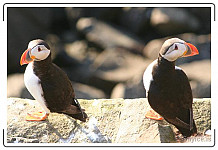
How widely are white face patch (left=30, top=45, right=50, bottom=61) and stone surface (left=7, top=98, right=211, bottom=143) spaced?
0.86 m

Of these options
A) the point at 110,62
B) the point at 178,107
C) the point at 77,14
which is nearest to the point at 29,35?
the point at 77,14

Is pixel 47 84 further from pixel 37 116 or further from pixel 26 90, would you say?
pixel 26 90

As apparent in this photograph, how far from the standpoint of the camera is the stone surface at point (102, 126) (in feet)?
16.3

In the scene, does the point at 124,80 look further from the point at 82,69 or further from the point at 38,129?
the point at 38,129

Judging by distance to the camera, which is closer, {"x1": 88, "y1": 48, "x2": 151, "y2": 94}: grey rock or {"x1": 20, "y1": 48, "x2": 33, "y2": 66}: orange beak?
{"x1": 20, "y1": 48, "x2": 33, "y2": 66}: orange beak

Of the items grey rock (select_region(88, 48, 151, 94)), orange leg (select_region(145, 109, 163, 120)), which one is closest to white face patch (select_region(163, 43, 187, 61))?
orange leg (select_region(145, 109, 163, 120))

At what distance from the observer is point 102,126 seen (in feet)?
16.9

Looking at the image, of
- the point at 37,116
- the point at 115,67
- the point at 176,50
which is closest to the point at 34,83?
the point at 37,116

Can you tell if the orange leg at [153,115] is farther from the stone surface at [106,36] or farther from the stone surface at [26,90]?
the stone surface at [106,36]

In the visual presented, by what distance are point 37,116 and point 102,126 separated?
75 centimetres

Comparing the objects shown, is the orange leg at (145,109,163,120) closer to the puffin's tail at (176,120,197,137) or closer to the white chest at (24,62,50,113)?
the puffin's tail at (176,120,197,137)

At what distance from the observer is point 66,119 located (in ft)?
17.1

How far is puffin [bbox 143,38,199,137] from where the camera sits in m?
4.65

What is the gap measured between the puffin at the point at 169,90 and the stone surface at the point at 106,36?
20.1 ft
